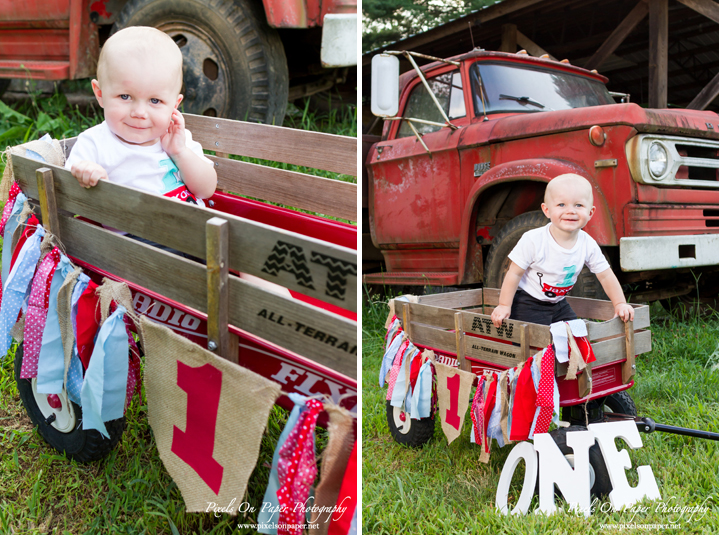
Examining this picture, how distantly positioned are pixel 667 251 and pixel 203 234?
202 cm

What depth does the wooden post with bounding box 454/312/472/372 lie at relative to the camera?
2154 millimetres

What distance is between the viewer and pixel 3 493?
1.97 metres

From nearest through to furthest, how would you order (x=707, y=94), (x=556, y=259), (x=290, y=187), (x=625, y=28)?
(x=556, y=259) < (x=290, y=187) < (x=707, y=94) < (x=625, y=28)

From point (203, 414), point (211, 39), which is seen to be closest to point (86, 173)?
point (203, 414)

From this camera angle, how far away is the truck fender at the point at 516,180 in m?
2.53

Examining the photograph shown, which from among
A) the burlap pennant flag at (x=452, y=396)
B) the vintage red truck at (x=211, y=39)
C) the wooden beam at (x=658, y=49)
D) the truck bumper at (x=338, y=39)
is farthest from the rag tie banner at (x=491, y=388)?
the wooden beam at (x=658, y=49)

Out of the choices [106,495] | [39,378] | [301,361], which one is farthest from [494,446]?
[39,378]

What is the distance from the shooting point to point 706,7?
4.23 m

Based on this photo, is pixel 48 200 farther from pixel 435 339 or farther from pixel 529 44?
pixel 529 44

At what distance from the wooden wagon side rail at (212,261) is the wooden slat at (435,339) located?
3.29 feet

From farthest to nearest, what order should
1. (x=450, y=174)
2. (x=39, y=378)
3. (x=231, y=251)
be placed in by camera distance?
1. (x=450, y=174)
2. (x=39, y=378)
3. (x=231, y=251)

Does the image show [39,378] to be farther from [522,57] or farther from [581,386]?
[522,57]

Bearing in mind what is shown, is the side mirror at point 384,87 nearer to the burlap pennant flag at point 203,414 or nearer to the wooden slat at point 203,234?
the wooden slat at point 203,234

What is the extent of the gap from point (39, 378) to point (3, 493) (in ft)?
1.69
